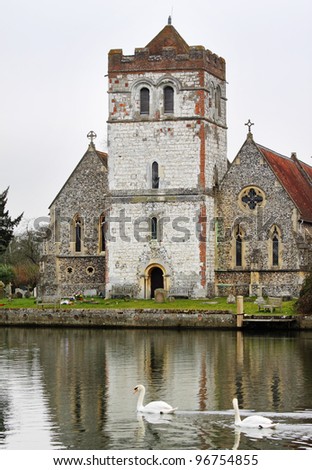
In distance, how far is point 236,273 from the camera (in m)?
65.5

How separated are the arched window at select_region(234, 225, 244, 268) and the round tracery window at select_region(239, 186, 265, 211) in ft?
4.36

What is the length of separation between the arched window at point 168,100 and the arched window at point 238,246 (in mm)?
7611

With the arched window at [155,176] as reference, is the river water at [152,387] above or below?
below

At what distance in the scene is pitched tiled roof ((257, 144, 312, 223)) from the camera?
216 ft

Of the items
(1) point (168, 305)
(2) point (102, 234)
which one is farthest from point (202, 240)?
(2) point (102, 234)

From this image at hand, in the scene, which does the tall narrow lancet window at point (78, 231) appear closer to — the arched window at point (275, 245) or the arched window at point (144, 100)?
the arched window at point (144, 100)

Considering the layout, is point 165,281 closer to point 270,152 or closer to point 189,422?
point 270,152

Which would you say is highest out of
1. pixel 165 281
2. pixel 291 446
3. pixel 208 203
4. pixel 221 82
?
pixel 221 82

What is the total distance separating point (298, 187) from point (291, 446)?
42749 mm

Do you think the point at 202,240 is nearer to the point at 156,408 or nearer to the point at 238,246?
the point at 238,246

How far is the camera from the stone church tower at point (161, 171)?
6469cm

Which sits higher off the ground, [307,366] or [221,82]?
[221,82]

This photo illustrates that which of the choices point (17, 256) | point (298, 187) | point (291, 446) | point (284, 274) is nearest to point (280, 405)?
point (291, 446)

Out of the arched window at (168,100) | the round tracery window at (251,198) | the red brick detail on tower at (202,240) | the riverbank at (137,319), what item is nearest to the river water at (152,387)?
the riverbank at (137,319)
